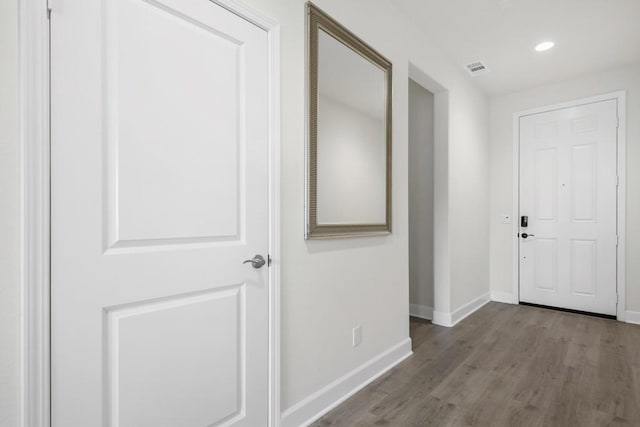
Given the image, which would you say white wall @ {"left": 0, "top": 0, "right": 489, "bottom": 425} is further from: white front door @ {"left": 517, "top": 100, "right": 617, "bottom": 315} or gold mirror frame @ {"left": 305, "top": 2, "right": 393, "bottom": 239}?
white front door @ {"left": 517, "top": 100, "right": 617, "bottom": 315}

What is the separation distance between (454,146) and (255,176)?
2.63 m

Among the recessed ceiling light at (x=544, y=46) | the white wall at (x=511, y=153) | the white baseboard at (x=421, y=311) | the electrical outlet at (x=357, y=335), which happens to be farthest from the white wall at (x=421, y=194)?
the electrical outlet at (x=357, y=335)

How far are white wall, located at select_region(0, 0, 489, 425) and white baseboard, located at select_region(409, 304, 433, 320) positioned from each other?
36 cm

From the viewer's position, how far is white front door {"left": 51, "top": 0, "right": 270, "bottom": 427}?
40.4 inches

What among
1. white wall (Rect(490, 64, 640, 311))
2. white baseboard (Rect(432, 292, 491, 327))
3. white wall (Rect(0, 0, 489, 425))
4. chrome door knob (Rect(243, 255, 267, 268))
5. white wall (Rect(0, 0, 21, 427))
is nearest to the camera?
white wall (Rect(0, 0, 21, 427))

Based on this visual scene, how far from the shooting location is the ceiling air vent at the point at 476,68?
3.49m

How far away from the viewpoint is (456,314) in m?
3.53

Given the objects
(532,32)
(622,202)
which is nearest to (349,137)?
(532,32)

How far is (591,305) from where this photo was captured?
3.77m

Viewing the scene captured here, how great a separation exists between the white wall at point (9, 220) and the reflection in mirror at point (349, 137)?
123 centimetres

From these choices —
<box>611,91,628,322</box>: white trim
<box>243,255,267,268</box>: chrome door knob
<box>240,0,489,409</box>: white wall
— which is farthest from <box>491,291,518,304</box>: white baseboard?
<box>243,255,267,268</box>: chrome door knob

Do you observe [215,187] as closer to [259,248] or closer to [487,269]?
[259,248]

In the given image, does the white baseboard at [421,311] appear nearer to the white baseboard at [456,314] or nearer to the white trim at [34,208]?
the white baseboard at [456,314]

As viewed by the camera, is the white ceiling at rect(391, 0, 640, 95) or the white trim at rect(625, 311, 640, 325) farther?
the white trim at rect(625, 311, 640, 325)
